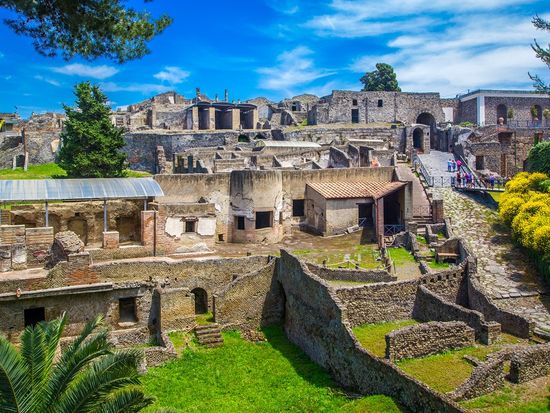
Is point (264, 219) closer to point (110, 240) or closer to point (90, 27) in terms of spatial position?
point (110, 240)

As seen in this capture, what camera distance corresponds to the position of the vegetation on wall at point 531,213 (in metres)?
23.3

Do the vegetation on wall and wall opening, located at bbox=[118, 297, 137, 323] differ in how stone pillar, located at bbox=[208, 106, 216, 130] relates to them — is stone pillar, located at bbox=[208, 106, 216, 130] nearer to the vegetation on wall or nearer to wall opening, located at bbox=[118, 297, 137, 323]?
the vegetation on wall

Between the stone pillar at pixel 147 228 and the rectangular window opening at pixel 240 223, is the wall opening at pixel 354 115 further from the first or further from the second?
the stone pillar at pixel 147 228

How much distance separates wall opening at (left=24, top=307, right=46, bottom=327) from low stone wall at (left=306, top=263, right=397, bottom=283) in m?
9.86

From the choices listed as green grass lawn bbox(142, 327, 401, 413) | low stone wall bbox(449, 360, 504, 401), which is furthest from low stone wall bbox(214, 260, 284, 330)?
low stone wall bbox(449, 360, 504, 401)

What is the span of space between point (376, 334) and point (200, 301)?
8.77m

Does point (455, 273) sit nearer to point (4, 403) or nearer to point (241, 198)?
point (241, 198)

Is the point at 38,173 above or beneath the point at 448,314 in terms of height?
above

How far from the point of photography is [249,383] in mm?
18734

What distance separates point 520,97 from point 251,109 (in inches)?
1029

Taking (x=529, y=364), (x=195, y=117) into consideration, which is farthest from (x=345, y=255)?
(x=195, y=117)

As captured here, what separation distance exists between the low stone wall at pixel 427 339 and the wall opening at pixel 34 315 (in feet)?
40.9

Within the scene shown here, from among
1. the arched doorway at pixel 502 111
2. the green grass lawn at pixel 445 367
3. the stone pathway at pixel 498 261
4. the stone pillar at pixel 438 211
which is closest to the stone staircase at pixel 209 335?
the green grass lawn at pixel 445 367

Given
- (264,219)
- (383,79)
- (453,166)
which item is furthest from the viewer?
(383,79)
